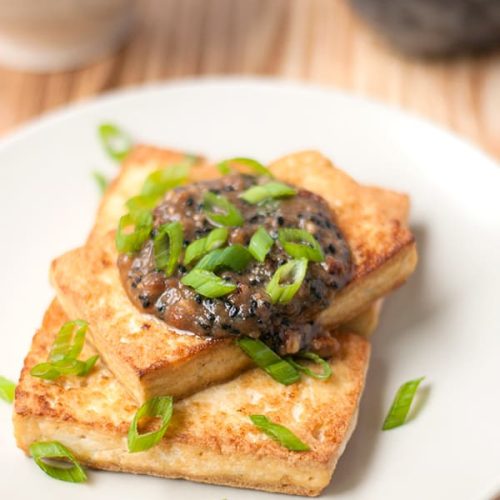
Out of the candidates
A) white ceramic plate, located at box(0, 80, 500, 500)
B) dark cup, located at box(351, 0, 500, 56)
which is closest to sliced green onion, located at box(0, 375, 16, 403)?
white ceramic plate, located at box(0, 80, 500, 500)

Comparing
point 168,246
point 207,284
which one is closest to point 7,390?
point 168,246

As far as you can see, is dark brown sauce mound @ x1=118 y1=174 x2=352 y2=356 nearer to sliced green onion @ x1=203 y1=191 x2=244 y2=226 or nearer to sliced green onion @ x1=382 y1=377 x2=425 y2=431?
sliced green onion @ x1=203 y1=191 x2=244 y2=226

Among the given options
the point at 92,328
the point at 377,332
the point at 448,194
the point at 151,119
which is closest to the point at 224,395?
the point at 92,328

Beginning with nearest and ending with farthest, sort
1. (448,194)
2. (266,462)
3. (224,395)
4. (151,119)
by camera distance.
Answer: (266,462), (224,395), (448,194), (151,119)

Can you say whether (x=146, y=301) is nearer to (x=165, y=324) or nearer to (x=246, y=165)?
(x=165, y=324)

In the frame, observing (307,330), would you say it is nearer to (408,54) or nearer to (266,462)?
(266,462)

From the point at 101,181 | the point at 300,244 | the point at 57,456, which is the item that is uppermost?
the point at 300,244

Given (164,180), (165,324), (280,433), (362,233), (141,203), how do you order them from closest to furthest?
(280,433) → (165,324) → (362,233) → (141,203) → (164,180)
